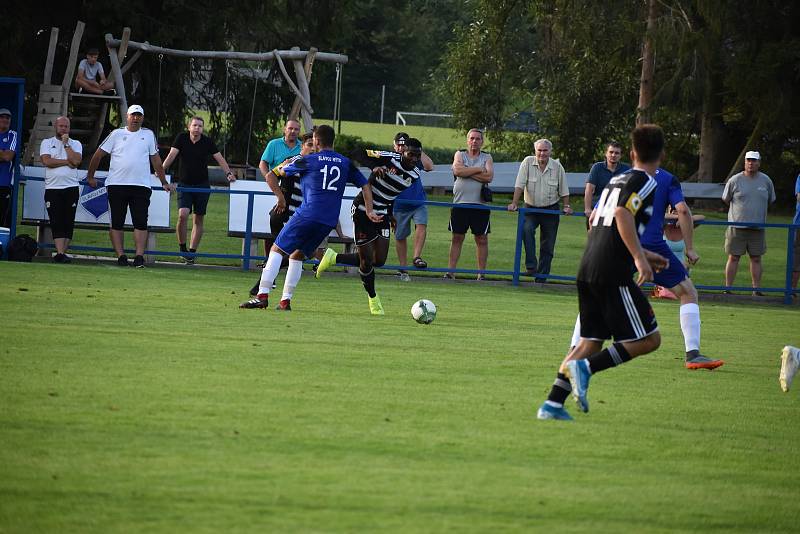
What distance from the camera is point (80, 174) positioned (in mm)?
18719

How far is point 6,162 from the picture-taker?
17594 mm

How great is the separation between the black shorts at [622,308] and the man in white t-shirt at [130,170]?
34.0 ft

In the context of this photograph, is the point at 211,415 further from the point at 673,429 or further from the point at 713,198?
the point at 713,198

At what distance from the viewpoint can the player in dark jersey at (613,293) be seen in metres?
7.57

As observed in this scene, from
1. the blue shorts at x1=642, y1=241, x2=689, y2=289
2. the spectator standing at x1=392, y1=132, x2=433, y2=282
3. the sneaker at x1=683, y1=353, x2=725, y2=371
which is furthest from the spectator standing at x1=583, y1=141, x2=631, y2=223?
the sneaker at x1=683, y1=353, x2=725, y2=371

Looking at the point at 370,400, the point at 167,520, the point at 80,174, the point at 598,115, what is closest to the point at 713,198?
the point at 598,115

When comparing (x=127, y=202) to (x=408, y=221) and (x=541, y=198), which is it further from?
(x=541, y=198)

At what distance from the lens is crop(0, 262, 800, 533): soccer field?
216 inches

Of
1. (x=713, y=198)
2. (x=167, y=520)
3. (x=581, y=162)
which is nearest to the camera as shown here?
(x=167, y=520)

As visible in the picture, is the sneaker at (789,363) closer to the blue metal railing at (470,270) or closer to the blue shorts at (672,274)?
the blue shorts at (672,274)

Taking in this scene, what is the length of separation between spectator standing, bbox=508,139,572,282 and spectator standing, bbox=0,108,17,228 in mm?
7243

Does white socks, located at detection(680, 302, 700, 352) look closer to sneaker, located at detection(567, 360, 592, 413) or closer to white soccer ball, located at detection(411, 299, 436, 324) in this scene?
white soccer ball, located at detection(411, 299, 436, 324)

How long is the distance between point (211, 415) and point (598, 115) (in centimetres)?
3445

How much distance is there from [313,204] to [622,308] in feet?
19.5
